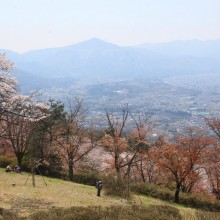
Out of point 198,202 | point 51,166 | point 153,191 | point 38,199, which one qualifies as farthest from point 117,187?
point 51,166

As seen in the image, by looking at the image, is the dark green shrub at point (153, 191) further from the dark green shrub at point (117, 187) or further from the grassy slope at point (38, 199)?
the dark green shrub at point (117, 187)

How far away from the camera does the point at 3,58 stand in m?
26.7

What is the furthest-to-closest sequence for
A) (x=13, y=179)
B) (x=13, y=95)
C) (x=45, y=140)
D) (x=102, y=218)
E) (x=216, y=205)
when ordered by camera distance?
(x=45, y=140) → (x=216, y=205) → (x=13, y=179) → (x=13, y=95) → (x=102, y=218)

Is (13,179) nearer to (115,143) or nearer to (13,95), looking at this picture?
(13,95)

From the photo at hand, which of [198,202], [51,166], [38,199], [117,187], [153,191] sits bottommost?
[198,202]

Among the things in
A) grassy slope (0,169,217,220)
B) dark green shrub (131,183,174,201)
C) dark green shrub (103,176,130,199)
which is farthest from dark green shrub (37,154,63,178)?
dark green shrub (103,176,130,199)

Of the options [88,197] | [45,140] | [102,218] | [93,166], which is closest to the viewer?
[102,218]

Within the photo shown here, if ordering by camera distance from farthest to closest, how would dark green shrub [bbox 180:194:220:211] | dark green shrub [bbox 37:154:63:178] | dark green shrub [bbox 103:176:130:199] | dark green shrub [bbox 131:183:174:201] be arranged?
1. dark green shrub [bbox 37:154:63:178]
2. dark green shrub [bbox 131:183:174:201]
3. dark green shrub [bbox 180:194:220:211]
4. dark green shrub [bbox 103:176:130:199]

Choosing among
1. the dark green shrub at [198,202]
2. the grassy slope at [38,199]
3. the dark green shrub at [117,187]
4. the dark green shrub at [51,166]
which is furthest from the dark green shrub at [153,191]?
the dark green shrub at [51,166]

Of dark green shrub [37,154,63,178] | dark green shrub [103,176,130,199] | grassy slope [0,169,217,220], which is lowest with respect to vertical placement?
dark green shrub [37,154,63,178]

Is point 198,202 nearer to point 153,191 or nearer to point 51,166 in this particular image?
point 153,191

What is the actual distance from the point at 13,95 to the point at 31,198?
792 cm

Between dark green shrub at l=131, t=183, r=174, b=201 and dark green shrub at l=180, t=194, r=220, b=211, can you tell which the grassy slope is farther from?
dark green shrub at l=180, t=194, r=220, b=211

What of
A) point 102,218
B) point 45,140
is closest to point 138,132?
point 45,140
